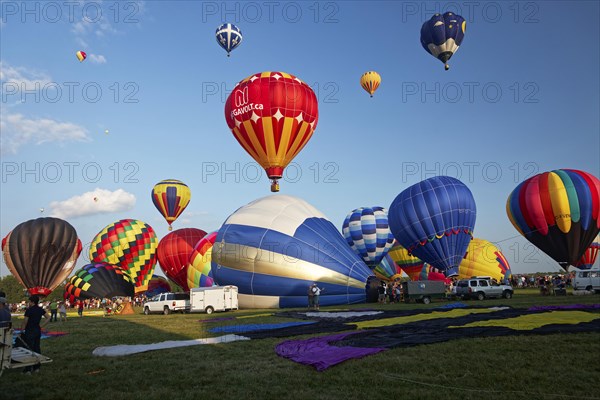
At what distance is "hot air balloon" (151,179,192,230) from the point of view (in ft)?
153

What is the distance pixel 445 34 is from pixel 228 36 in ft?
53.4

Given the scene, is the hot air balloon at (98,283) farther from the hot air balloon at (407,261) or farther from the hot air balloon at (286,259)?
the hot air balloon at (407,261)

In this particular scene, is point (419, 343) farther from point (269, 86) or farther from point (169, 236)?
point (169, 236)

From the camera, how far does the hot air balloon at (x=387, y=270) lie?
153 feet

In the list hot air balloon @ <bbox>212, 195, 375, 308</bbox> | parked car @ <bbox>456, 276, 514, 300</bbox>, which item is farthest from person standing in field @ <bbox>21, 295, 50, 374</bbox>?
parked car @ <bbox>456, 276, 514, 300</bbox>

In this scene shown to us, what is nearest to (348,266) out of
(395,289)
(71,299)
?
(395,289)

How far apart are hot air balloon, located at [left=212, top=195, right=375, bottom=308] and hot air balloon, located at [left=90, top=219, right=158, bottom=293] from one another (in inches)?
926

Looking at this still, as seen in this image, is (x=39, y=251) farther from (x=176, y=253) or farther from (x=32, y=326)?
(x=32, y=326)

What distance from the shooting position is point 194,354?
9141 mm

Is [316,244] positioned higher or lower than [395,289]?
higher

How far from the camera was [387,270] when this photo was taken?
4722 cm

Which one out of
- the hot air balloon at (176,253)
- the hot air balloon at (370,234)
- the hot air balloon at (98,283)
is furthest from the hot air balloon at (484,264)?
the hot air balloon at (98,283)

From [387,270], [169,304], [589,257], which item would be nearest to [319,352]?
[169,304]

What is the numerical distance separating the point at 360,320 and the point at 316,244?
25.6 ft
